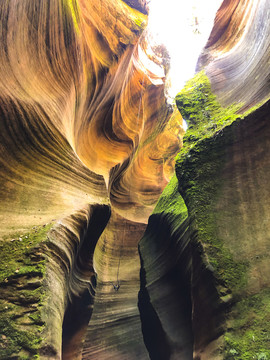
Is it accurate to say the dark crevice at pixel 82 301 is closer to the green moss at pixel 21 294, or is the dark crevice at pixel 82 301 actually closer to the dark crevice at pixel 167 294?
the dark crevice at pixel 167 294

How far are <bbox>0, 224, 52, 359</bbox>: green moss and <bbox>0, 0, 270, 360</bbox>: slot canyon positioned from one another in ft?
0.05

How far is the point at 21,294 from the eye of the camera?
332 centimetres

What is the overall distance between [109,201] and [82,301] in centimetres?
289

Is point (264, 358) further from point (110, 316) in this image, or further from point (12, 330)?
point (110, 316)

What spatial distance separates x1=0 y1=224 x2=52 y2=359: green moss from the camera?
2979 millimetres

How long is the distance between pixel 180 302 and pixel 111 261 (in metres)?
4.25

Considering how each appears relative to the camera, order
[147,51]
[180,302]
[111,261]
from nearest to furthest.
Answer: [180,302], [111,261], [147,51]

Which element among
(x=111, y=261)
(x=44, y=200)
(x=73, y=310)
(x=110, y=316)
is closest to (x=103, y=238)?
(x=111, y=261)

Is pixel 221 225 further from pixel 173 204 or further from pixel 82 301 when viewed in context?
pixel 82 301

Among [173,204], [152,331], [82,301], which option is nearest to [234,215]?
[173,204]

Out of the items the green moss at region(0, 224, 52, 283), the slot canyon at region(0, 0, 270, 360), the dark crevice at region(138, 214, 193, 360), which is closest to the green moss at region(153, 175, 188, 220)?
the slot canyon at region(0, 0, 270, 360)

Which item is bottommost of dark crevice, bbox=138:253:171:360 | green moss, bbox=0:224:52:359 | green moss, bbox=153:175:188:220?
dark crevice, bbox=138:253:171:360

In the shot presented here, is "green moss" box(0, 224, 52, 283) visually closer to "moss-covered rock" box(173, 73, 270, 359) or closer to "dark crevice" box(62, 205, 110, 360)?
"dark crevice" box(62, 205, 110, 360)

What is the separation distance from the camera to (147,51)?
15414 mm
